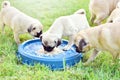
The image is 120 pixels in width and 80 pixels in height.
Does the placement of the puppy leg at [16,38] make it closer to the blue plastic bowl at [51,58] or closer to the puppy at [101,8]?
the blue plastic bowl at [51,58]

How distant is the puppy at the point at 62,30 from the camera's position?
536 cm

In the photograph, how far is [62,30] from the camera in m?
5.82

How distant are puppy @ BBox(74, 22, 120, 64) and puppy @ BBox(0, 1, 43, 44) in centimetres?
107

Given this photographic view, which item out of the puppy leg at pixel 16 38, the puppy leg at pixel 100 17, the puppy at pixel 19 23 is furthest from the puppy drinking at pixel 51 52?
the puppy leg at pixel 100 17

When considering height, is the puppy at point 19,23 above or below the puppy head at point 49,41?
above

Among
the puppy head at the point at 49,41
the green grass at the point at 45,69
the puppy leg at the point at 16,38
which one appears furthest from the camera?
the puppy leg at the point at 16,38

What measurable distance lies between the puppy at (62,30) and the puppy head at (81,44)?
0.42m

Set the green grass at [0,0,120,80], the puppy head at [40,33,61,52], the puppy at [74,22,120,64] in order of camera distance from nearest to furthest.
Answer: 1. the green grass at [0,0,120,80]
2. the puppy at [74,22,120,64]
3. the puppy head at [40,33,61,52]

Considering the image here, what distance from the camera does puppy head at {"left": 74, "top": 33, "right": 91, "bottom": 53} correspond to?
5117mm

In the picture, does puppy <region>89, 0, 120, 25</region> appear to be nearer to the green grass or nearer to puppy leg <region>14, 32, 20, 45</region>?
the green grass

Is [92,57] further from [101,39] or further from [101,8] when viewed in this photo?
[101,8]

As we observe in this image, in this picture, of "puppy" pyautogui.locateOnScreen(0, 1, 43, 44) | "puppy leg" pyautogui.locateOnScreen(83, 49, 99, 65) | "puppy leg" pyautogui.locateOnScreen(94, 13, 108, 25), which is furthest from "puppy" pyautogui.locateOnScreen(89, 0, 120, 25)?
"puppy leg" pyautogui.locateOnScreen(83, 49, 99, 65)

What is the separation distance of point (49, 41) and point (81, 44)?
0.54m

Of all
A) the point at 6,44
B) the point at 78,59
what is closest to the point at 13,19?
the point at 6,44
